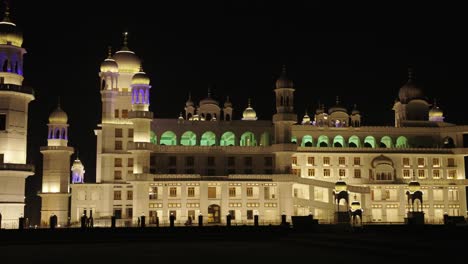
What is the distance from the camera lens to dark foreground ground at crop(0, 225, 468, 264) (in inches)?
1229

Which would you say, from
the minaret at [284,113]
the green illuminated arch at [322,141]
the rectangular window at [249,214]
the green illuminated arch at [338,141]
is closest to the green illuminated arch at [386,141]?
the green illuminated arch at [338,141]

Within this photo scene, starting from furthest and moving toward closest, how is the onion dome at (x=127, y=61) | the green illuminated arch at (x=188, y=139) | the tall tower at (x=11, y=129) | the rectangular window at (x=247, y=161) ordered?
the onion dome at (x=127, y=61) < the green illuminated arch at (x=188, y=139) < the rectangular window at (x=247, y=161) < the tall tower at (x=11, y=129)

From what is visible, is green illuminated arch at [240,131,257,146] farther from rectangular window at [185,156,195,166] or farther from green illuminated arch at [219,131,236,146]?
rectangular window at [185,156,195,166]

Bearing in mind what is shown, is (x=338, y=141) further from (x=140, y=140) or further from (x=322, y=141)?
(x=140, y=140)

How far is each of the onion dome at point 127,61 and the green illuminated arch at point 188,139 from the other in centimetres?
1016

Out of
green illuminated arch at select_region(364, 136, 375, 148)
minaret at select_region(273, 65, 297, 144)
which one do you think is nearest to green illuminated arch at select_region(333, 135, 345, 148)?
green illuminated arch at select_region(364, 136, 375, 148)

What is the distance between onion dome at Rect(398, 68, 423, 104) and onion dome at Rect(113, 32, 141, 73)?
1357 inches

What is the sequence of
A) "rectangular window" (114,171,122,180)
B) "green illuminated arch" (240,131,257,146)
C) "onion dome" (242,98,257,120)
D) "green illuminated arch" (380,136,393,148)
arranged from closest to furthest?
"rectangular window" (114,171,122,180) < "green illuminated arch" (240,131,257,146) < "green illuminated arch" (380,136,393,148) < "onion dome" (242,98,257,120)

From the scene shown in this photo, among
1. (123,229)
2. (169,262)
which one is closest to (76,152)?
(123,229)

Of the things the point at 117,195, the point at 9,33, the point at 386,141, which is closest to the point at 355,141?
the point at 386,141

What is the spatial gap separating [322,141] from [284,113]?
1057 cm

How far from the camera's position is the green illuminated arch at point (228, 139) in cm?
8106

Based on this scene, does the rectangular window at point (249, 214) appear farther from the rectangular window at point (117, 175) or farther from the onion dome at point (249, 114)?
the onion dome at point (249, 114)

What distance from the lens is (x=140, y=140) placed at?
73312 millimetres
